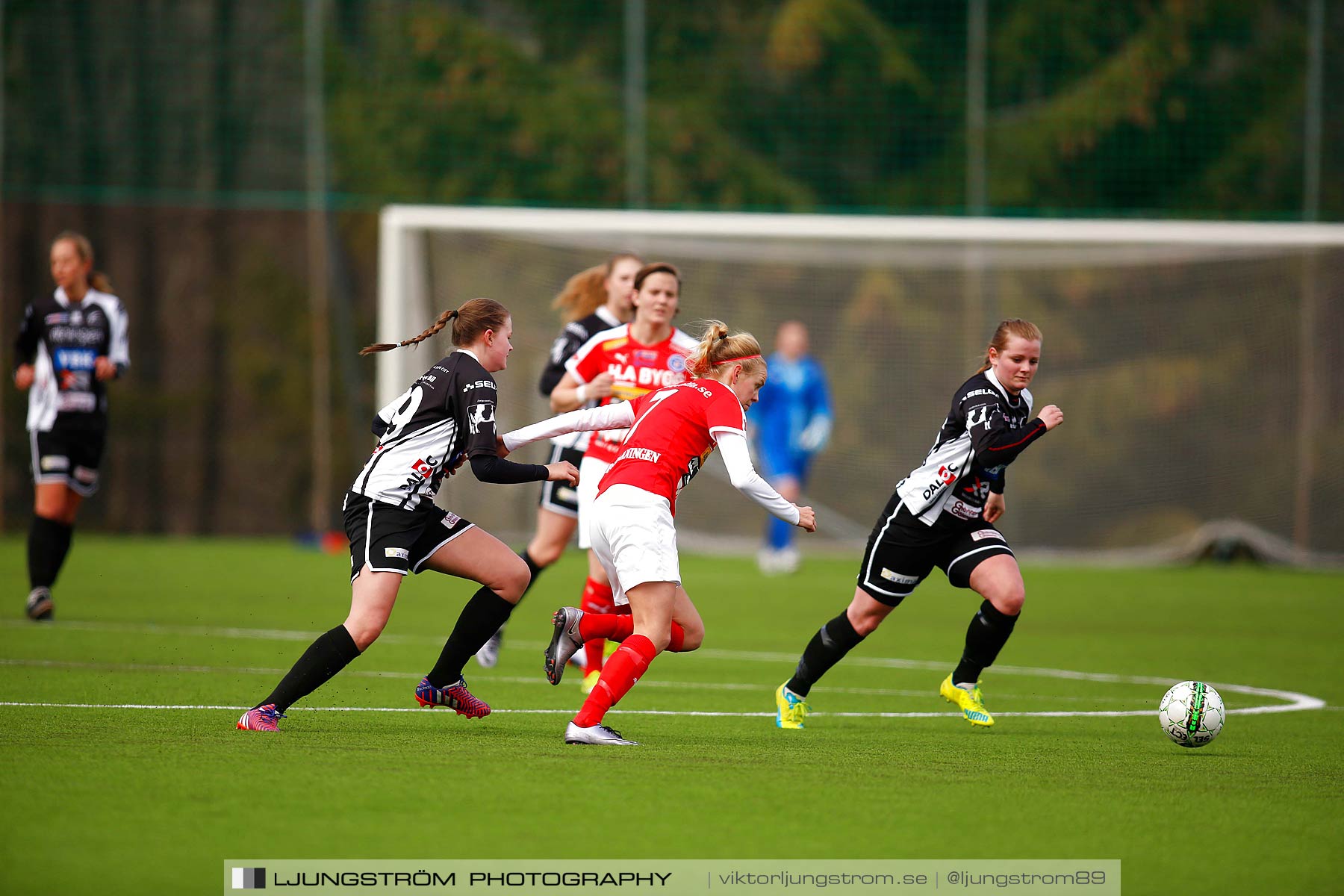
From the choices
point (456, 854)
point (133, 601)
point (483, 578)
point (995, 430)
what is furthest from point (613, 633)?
point (133, 601)

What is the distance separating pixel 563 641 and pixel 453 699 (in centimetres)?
59

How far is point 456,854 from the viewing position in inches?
178

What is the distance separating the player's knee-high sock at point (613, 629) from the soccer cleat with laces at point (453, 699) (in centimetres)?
58

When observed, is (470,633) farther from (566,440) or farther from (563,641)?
(566,440)

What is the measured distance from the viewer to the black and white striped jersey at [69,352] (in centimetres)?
1109

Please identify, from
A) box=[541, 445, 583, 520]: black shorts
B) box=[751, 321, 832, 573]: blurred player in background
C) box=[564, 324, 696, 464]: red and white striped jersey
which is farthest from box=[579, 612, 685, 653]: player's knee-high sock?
box=[751, 321, 832, 573]: blurred player in background

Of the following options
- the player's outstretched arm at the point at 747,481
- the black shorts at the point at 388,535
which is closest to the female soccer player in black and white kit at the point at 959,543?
the player's outstretched arm at the point at 747,481

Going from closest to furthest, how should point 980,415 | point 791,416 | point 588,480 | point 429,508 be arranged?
point 429,508
point 980,415
point 588,480
point 791,416

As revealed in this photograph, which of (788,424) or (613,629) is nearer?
(613,629)

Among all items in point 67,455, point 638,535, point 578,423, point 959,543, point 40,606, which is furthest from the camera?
point 67,455

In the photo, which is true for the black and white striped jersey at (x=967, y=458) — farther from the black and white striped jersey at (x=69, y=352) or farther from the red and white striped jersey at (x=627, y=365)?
the black and white striped jersey at (x=69, y=352)

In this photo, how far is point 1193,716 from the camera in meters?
6.80

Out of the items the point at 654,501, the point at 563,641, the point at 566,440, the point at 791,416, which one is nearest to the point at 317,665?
the point at 563,641

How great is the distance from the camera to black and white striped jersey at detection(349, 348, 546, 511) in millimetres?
6539
